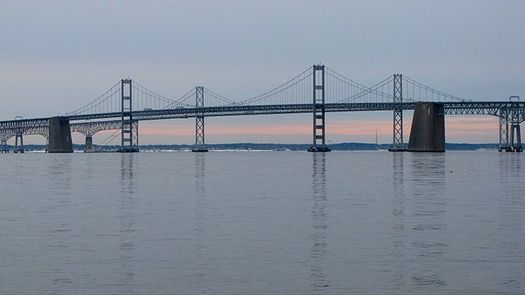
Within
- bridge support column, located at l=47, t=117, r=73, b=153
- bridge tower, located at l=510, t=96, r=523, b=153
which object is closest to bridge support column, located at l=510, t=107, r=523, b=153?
bridge tower, located at l=510, t=96, r=523, b=153

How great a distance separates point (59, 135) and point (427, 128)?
162 ft

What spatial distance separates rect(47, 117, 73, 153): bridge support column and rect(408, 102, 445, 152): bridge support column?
46502 mm

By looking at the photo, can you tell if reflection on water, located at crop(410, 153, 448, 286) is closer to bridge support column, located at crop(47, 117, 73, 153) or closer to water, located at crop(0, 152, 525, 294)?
water, located at crop(0, 152, 525, 294)

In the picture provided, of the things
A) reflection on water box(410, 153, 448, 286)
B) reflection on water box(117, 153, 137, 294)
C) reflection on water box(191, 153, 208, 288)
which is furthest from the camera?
reflection on water box(191, 153, 208, 288)

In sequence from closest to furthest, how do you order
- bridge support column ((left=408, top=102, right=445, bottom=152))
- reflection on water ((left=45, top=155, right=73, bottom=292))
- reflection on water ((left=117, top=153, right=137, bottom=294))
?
reflection on water ((left=117, top=153, right=137, bottom=294)), reflection on water ((left=45, top=155, right=73, bottom=292)), bridge support column ((left=408, top=102, right=445, bottom=152))

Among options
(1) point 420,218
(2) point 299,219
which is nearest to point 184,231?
(2) point 299,219

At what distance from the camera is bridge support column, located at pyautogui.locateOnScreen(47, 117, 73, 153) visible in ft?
399

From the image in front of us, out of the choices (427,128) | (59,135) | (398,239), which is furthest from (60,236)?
(59,135)

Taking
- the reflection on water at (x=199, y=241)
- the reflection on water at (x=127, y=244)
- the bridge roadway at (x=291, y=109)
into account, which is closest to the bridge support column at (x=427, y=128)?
the bridge roadway at (x=291, y=109)

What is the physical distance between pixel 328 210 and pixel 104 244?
24.3 ft

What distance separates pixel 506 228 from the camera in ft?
53.4

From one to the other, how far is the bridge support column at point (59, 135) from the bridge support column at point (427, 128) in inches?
1831

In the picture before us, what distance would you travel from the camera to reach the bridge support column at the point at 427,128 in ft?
355

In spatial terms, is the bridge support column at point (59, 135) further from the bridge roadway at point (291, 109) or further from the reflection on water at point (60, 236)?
the reflection on water at point (60, 236)
